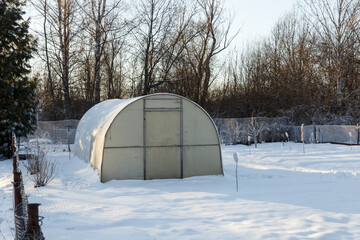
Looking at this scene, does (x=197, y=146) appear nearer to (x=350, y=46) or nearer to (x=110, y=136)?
(x=110, y=136)

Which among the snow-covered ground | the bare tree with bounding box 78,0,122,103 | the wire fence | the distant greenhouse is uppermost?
the bare tree with bounding box 78,0,122,103

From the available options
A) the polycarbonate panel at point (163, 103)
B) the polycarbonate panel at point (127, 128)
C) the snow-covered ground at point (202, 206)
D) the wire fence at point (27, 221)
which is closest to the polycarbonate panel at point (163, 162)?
the snow-covered ground at point (202, 206)

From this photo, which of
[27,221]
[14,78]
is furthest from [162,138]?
[14,78]

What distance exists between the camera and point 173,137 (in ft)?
31.4

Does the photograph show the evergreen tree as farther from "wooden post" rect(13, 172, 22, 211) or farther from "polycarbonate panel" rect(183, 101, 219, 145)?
"wooden post" rect(13, 172, 22, 211)

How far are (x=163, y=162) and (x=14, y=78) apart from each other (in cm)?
931

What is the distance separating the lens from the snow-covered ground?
5.01 metres

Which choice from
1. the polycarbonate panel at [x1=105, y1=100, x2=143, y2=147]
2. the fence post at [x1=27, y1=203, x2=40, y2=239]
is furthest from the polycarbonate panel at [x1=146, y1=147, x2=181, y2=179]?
the fence post at [x1=27, y1=203, x2=40, y2=239]

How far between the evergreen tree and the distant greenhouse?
649cm

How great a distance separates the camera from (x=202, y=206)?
6527 mm

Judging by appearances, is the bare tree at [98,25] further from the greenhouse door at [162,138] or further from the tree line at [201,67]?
the greenhouse door at [162,138]

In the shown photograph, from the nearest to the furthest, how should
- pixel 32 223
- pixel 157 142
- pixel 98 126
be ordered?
pixel 32 223
pixel 157 142
pixel 98 126

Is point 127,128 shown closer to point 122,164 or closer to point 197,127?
point 122,164

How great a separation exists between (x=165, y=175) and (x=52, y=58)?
1798 centimetres
